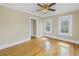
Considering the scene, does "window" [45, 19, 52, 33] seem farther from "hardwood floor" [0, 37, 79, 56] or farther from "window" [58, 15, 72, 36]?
"hardwood floor" [0, 37, 79, 56]

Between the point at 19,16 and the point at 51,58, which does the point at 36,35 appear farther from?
the point at 51,58

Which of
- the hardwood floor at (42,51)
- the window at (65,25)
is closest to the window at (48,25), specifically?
the window at (65,25)

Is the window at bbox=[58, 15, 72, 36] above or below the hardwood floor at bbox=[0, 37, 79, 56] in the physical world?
above

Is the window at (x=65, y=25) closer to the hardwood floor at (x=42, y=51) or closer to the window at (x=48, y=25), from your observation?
the window at (x=48, y=25)

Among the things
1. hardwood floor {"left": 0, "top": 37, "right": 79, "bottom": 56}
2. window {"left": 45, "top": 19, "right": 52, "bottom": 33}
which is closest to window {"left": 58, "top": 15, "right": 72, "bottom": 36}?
window {"left": 45, "top": 19, "right": 52, "bottom": 33}

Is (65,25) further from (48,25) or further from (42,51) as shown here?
(42,51)

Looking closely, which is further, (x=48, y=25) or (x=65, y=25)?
(x=48, y=25)

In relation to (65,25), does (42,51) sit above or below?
below

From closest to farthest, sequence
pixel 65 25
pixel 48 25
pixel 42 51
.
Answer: pixel 42 51 < pixel 65 25 < pixel 48 25

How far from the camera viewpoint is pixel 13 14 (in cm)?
391

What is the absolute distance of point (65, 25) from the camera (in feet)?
17.1

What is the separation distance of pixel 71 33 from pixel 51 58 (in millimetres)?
4517

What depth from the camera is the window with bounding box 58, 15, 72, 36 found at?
4.89 metres

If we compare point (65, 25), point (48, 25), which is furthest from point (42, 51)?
point (48, 25)
